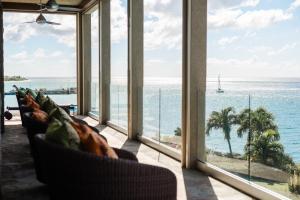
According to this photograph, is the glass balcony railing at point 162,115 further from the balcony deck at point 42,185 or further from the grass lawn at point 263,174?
the grass lawn at point 263,174

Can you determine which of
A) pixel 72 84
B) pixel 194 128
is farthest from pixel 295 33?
pixel 194 128

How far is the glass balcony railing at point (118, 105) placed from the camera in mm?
8083

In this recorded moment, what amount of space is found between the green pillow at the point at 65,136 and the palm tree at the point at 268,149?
2.13 m

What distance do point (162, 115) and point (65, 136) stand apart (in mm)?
3964

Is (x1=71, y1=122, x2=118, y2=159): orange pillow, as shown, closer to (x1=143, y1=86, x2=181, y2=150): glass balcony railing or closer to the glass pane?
(x1=143, y1=86, x2=181, y2=150): glass balcony railing

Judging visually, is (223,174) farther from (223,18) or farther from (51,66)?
(223,18)

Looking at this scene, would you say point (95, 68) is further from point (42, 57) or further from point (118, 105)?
point (42, 57)

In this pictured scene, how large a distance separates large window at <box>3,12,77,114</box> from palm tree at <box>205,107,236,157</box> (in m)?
6.97

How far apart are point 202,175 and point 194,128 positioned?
0.60 meters

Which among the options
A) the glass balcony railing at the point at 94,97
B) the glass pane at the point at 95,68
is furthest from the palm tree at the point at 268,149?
the glass balcony railing at the point at 94,97

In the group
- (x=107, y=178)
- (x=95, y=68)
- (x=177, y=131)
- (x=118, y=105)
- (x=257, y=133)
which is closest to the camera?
(x=107, y=178)

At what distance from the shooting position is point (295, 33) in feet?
123

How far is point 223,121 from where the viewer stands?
4.70 metres

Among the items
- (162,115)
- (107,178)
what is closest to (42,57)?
(162,115)
